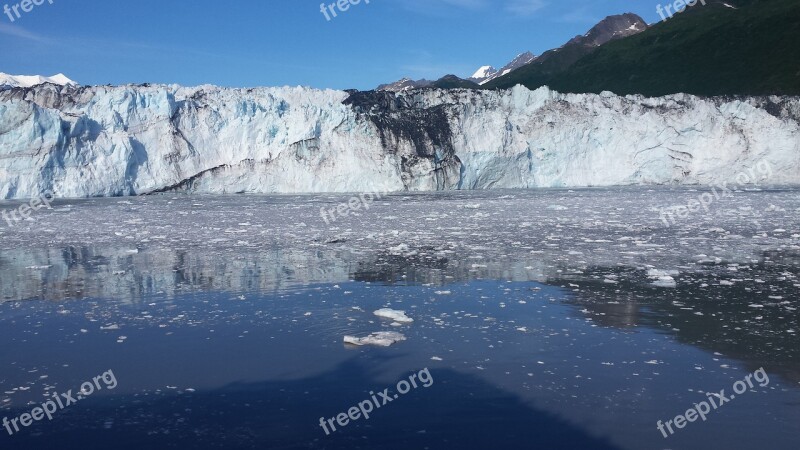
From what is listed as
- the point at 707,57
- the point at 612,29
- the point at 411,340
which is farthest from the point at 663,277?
the point at 612,29

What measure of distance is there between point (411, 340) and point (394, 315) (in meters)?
0.73

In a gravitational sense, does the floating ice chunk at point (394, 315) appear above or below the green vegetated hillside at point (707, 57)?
below

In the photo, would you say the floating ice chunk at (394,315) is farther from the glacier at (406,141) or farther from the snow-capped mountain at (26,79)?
the snow-capped mountain at (26,79)

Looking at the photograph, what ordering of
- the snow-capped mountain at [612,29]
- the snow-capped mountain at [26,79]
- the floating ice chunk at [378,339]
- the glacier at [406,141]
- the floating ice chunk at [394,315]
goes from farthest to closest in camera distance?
1. the snow-capped mountain at [612,29]
2. the snow-capped mountain at [26,79]
3. the glacier at [406,141]
4. the floating ice chunk at [394,315]
5. the floating ice chunk at [378,339]

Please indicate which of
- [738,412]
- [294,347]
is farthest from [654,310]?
[294,347]

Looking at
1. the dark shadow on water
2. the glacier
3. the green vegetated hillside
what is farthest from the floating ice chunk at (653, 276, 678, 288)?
the green vegetated hillside

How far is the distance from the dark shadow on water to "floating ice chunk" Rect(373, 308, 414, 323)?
1526 mm

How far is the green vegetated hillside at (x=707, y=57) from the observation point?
Answer: 43.7 m

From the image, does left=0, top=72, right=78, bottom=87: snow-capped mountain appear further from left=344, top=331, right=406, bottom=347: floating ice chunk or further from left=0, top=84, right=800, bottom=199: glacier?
left=344, top=331, right=406, bottom=347: floating ice chunk

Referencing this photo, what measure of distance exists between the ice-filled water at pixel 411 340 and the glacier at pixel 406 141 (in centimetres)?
1784

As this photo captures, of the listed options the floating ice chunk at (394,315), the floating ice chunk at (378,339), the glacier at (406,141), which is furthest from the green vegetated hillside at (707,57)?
the floating ice chunk at (378,339)

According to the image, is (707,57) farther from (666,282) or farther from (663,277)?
(666,282)

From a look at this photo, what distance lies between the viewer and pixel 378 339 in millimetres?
5027

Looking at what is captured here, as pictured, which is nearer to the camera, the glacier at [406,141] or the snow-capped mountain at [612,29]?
the glacier at [406,141]
